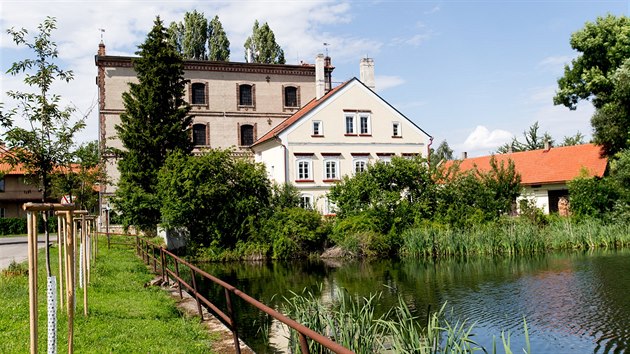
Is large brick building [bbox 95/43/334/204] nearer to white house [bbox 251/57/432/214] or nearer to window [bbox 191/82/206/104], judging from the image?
window [bbox 191/82/206/104]

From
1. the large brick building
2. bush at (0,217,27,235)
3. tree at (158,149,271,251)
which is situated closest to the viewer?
tree at (158,149,271,251)

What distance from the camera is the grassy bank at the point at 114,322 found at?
741 centimetres

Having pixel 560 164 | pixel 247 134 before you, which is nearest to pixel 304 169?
pixel 247 134

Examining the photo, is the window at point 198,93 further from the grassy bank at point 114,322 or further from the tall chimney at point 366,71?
the grassy bank at point 114,322

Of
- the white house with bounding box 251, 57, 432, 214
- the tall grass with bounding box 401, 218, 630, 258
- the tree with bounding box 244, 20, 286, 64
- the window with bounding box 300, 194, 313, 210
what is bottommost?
the tall grass with bounding box 401, 218, 630, 258

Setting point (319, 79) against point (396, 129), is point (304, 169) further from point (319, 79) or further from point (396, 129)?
point (319, 79)

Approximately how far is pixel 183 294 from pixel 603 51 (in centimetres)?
3403

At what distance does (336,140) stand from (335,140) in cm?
8

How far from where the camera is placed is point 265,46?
56438mm

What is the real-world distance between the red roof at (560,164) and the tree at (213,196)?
1729 cm

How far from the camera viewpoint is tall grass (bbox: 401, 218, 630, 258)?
26.4 metres

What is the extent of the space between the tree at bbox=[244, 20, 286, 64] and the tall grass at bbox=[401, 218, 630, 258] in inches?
1287

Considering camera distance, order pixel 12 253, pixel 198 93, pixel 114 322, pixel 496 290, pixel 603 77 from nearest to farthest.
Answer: pixel 114 322, pixel 496 290, pixel 12 253, pixel 603 77, pixel 198 93

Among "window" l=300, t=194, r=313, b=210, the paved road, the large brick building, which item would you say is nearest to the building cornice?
the large brick building
